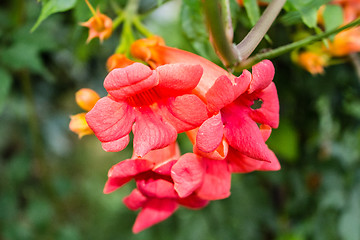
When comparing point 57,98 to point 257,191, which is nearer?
point 257,191

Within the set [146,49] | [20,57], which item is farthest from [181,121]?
[20,57]

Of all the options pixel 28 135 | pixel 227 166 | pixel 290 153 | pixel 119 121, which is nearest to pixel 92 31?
pixel 119 121

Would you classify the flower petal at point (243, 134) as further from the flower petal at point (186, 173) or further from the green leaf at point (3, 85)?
the green leaf at point (3, 85)

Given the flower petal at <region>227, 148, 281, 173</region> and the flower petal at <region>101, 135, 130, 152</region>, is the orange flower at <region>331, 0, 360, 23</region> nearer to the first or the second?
the flower petal at <region>227, 148, 281, 173</region>

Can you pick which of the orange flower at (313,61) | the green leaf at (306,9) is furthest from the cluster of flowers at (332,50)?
the green leaf at (306,9)

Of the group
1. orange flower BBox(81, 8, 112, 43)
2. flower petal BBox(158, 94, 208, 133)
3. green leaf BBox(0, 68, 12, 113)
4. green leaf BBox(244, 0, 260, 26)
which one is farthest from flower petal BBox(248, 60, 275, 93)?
green leaf BBox(0, 68, 12, 113)

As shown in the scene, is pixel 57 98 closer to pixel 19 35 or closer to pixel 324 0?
pixel 19 35

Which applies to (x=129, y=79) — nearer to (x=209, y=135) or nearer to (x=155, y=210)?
(x=209, y=135)
